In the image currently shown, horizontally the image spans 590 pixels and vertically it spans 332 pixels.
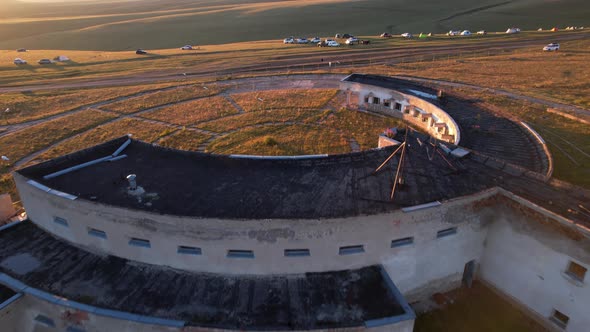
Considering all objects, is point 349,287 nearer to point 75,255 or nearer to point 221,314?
point 221,314

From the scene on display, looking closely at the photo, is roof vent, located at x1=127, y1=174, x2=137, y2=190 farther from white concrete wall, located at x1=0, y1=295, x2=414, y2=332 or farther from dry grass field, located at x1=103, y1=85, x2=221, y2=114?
dry grass field, located at x1=103, y1=85, x2=221, y2=114

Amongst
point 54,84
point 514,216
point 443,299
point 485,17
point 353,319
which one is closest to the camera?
point 353,319

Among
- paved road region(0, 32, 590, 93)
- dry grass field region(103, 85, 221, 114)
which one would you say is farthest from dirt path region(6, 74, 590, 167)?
paved road region(0, 32, 590, 93)

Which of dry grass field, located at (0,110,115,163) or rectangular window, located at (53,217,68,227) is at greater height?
rectangular window, located at (53,217,68,227)

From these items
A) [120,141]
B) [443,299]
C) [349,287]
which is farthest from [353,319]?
[120,141]

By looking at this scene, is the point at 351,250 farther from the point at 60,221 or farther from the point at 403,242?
the point at 60,221

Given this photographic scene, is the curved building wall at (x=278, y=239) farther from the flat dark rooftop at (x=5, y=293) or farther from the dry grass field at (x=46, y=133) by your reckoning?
the dry grass field at (x=46, y=133)

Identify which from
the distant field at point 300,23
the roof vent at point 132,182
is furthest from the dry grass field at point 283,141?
the distant field at point 300,23
